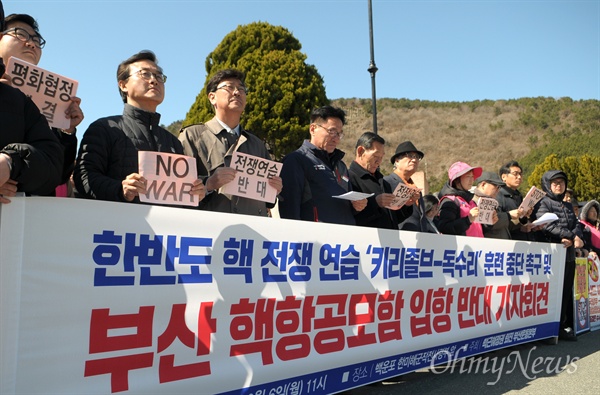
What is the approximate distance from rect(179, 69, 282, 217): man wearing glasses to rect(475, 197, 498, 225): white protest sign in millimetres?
2460

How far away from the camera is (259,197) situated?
348 cm

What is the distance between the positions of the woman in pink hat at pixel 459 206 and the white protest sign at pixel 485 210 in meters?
0.05

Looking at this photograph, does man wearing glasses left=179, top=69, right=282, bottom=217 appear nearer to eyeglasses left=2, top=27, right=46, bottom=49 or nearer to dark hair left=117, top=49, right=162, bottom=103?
dark hair left=117, top=49, right=162, bottom=103

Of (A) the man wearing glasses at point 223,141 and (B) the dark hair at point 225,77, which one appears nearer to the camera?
(A) the man wearing glasses at point 223,141

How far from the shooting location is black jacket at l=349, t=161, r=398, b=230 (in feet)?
15.7

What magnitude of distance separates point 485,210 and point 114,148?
3813 millimetres

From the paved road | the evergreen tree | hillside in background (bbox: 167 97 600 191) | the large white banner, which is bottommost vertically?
the paved road

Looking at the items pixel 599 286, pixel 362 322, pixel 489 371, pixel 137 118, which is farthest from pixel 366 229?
pixel 599 286

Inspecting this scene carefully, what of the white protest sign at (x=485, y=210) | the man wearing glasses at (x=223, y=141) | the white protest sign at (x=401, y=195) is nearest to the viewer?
the man wearing glasses at (x=223, y=141)

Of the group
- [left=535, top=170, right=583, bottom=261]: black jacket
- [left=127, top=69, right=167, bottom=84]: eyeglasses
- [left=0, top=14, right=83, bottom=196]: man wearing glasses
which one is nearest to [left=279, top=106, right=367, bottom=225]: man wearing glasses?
[left=127, top=69, right=167, bottom=84]: eyeglasses

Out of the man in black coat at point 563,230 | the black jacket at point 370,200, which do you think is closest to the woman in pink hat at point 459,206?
the black jacket at point 370,200

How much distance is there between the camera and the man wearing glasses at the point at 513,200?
6.61m

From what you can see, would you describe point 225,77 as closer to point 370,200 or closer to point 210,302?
point 370,200

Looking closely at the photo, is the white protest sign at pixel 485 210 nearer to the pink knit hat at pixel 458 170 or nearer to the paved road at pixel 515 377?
the pink knit hat at pixel 458 170
